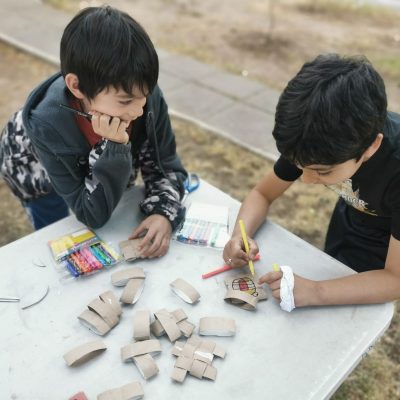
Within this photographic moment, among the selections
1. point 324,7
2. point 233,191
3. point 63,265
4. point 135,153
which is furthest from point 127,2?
point 63,265

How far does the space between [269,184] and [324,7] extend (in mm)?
6220

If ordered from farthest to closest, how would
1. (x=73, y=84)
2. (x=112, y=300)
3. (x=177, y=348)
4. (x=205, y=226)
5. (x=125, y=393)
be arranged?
(x=205, y=226) < (x=73, y=84) < (x=112, y=300) < (x=177, y=348) < (x=125, y=393)

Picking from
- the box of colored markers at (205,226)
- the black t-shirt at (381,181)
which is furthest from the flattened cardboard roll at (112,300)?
the black t-shirt at (381,181)

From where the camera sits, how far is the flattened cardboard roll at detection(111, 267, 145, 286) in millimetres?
1274

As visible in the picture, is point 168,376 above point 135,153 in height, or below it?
below

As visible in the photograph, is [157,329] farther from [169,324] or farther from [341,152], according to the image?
[341,152]

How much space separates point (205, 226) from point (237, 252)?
0.22 m

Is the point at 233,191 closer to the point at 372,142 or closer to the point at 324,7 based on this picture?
the point at 372,142

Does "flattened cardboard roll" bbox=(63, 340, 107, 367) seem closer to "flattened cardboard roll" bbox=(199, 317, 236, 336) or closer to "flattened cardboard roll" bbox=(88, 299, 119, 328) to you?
"flattened cardboard roll" bbox=(88, 299, 119, 328)

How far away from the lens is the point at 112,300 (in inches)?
47.6

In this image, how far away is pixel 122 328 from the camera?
117 centimetres

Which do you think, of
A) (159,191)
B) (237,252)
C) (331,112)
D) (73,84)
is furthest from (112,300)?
(331,112)

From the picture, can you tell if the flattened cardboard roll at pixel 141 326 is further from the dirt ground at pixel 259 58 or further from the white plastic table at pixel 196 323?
the dirt ground at pixel 259 58

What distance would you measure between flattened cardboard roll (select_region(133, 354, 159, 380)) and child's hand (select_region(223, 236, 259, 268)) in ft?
1.32
